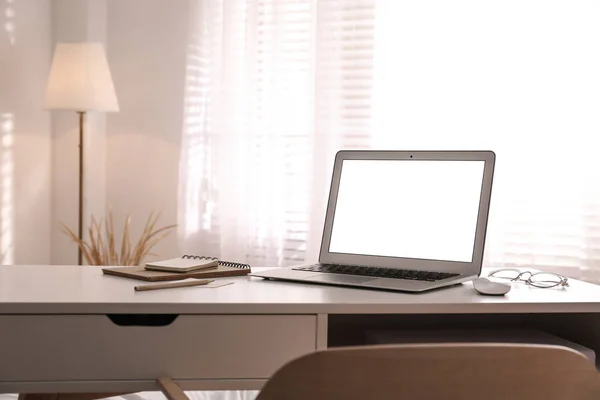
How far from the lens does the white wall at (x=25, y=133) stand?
3273mm

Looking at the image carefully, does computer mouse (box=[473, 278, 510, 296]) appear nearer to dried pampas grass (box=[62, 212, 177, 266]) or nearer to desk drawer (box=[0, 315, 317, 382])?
desk drawer (box=[0, 315, 317, 382])

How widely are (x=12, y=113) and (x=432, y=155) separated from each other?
2170 mm

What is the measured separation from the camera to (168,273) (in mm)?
1611

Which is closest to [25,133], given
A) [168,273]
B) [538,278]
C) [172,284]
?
[168,273]

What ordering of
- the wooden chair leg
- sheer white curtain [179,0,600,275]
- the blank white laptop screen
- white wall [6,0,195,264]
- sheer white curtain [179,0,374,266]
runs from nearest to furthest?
1. the wooden chair leg
2. the blank white laptop screen
3. sheer white curtain [179,0,600,275]
4. sheer white curtain [179,0,374,266]
5. white wall [6,0,195,264]

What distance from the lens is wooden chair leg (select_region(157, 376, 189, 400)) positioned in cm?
128

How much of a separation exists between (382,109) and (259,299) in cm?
225

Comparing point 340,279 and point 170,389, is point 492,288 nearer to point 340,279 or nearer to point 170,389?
point 340,279

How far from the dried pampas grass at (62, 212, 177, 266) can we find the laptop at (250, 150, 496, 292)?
1.80 metres

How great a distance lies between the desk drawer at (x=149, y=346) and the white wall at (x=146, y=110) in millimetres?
2447

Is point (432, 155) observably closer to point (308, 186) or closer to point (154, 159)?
point (308, 186)

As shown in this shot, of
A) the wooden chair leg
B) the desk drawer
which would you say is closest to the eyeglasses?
the desk drawer

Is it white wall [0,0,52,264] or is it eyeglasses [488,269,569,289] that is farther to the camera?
white wall [0,0,52,264]

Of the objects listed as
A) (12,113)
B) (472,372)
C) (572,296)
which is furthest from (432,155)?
(12,113)
